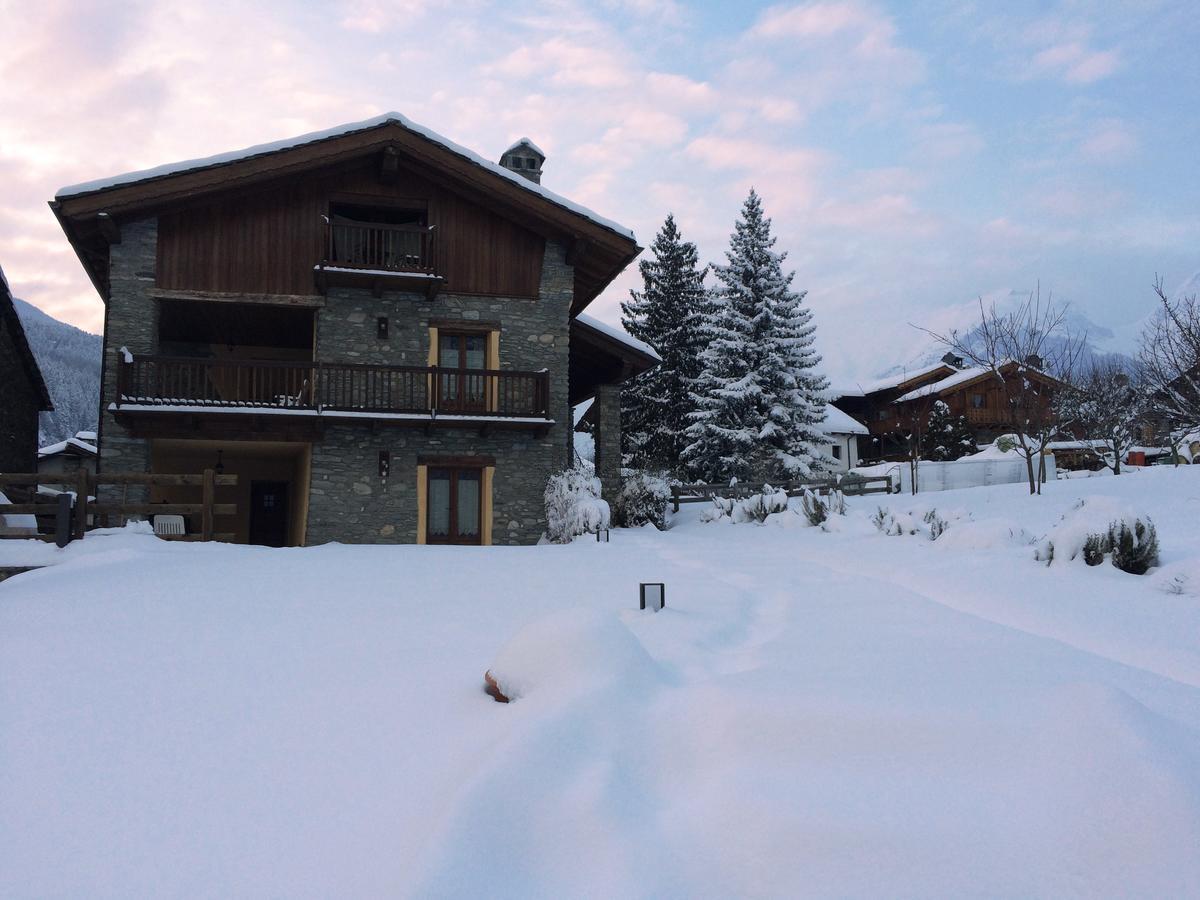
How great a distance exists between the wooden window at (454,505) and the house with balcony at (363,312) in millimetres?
40

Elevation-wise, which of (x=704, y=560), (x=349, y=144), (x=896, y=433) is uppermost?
(x=349, y=144)

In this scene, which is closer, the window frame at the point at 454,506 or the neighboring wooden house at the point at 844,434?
the window frame at the point at 454,506

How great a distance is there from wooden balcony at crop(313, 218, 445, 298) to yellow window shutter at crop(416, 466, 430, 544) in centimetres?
365

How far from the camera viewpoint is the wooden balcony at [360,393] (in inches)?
531

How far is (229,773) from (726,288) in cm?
2481

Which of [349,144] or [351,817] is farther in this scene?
[349,144]

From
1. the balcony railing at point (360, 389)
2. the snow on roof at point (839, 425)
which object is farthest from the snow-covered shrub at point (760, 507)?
the snow on roof at point (839, 425)

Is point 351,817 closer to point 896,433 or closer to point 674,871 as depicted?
point 674,871

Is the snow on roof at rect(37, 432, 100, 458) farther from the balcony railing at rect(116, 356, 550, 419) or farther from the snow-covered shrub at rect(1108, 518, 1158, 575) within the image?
the snow-covered shrub at rect(1108, 518, 1158, 575)

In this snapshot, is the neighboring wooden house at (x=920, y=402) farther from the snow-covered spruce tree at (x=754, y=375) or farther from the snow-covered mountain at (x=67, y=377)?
the snow-covered mountain at (x=67, y=377)

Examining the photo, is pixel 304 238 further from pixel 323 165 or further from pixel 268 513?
pixel 268 513

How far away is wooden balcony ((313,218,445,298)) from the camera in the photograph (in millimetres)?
14445

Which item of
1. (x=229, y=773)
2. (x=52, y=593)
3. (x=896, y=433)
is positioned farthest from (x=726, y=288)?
(x=229, y=773)

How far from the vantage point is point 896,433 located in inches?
1513
